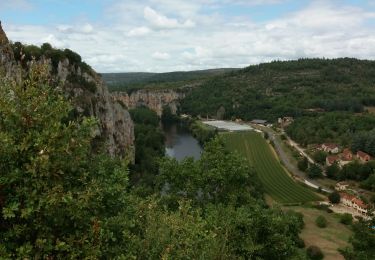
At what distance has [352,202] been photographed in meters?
51.5

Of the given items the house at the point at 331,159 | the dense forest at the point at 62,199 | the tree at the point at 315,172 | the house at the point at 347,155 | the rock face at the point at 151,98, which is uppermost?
the dense forest at the point at 62,199

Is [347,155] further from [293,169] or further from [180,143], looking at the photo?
[180,143]

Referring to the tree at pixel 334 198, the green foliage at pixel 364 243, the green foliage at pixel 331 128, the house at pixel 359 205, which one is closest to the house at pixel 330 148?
the green foliage at pixel 331 128

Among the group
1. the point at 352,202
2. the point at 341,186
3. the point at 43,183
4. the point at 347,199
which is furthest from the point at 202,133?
the point at 43,183

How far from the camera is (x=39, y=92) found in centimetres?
815

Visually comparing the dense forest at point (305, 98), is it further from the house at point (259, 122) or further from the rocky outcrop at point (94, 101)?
the rocky outcrop at point (94, 101)

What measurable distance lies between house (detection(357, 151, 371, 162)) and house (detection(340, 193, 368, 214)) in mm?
19454

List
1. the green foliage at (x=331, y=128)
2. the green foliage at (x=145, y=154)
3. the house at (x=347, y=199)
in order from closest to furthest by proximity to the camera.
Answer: the green foliage at (x=145, y=154), the house at (x=347, y=199), the green foliage at (x=331, y=128)

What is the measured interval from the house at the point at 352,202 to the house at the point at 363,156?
1945cm

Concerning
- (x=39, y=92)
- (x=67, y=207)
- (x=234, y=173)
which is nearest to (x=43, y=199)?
(x=67, y=207)

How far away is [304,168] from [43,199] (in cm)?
6674

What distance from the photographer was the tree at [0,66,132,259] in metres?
6.95

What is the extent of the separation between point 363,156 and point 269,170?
17.1 metres

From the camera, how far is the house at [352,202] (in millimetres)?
49438
